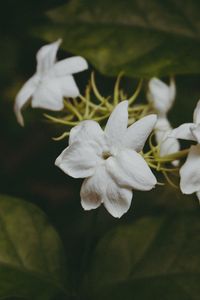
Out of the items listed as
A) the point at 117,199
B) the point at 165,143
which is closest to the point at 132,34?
the point at 165,143

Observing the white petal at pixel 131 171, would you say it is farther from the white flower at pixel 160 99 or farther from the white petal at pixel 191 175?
the white flower at pixel 160 99

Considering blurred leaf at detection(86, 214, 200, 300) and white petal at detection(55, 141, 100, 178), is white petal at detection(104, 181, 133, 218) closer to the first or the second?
white petal at detection(55, 141, 100, 178)

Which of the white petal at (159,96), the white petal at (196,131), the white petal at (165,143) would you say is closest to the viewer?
the white petal at (196,131)

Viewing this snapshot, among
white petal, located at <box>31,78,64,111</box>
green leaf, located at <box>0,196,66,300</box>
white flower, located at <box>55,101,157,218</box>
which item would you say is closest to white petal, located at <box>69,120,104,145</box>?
white flower, located at <box>55,101,157,218</box>

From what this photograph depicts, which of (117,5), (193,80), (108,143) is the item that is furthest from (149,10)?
(108,143)

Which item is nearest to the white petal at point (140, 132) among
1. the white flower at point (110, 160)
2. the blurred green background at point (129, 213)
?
the white flower at point (110, 160)

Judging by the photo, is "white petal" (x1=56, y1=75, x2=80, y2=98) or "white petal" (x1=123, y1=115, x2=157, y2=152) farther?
"white petal" (x1=56, y1=75, x2=80, y2=98)
